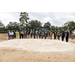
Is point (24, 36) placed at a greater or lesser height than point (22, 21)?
lesser

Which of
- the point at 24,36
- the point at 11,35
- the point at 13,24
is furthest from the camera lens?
the point at 13,24

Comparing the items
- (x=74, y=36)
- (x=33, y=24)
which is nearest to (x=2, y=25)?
(x=33, y=24)

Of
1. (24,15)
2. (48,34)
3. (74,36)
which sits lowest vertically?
(74,36)

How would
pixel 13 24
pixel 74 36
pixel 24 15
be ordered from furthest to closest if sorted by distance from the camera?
pixel 13 24
pixel 24 15
pixel 74 36

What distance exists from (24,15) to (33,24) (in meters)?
13.7

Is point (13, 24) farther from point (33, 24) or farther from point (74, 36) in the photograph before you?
point (74, 36)

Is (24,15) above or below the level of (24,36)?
above

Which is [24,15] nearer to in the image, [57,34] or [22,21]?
[22,21]

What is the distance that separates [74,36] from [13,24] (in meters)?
35.2

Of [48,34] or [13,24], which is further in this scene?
[13,24]

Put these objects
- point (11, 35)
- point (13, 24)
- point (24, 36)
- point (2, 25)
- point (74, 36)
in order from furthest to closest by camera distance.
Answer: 1. point (13, 24)
2. point (2, 25)
3. point (74, 36)
4. point (24, 36)
5. point (11, 35)

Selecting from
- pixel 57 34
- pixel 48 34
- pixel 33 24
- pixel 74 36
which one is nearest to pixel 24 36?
pixel 48 34

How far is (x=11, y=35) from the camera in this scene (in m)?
11.1

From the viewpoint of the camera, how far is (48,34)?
11305 millimetres
